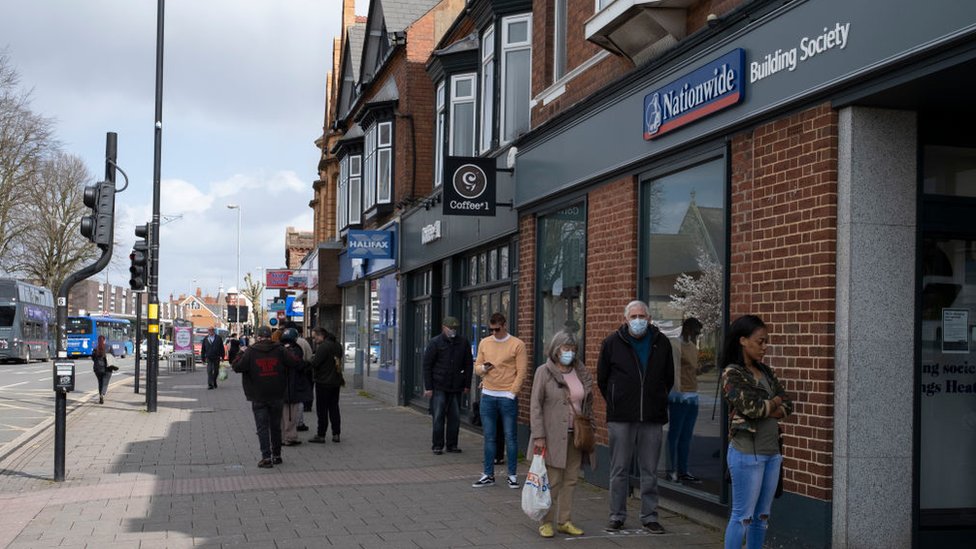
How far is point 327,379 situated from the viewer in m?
14.3

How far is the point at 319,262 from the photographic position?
102 ft

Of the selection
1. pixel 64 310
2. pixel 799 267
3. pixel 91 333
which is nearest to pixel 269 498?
pixel 64 310

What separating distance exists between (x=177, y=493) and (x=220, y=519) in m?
1.59

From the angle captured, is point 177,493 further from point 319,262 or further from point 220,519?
point 319,262

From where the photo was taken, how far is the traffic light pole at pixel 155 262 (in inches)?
787

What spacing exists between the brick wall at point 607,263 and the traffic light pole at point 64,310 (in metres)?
5.14

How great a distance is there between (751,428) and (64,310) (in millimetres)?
8352

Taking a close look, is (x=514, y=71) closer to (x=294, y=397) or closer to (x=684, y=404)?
(x=294, y=397)

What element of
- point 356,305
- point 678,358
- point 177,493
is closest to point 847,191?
point 678,358

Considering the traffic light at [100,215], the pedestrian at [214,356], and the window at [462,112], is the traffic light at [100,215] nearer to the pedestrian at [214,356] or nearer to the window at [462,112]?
the window at [462,112]

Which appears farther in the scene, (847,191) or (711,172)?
(711,172)

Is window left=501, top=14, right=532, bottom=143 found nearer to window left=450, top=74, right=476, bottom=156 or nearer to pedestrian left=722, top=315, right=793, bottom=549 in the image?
window left=450, top=74, right=476, bottom=156

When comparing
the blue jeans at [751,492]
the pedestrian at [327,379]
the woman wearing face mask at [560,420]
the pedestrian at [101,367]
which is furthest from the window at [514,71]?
the pedestrian at [101,367]

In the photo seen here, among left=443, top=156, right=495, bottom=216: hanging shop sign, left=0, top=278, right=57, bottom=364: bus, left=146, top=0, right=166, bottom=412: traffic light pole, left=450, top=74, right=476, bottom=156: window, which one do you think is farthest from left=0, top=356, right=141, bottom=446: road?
left=0, top=278, right=57, bottom=364: bus
